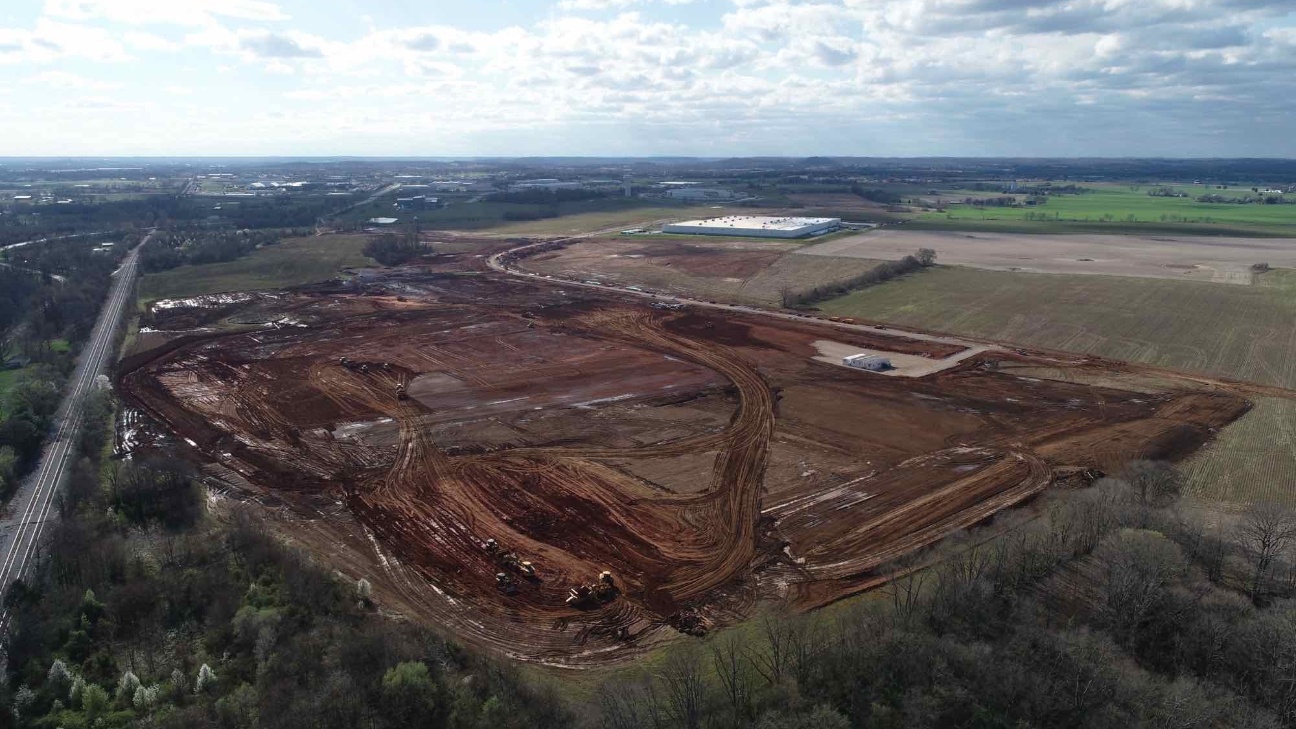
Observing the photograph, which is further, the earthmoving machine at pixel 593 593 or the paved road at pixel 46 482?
the paved road at pixel 46 482

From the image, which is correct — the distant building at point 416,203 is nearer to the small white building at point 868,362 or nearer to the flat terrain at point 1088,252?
the flat terrain at point 1088,252

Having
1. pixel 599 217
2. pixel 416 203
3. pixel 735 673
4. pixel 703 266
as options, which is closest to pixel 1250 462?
pixel 735 673

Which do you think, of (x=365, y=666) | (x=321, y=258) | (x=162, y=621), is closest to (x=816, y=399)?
(x=365, y=666)

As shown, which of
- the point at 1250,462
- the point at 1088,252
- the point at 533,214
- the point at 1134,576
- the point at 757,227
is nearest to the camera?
the point at 1134,576

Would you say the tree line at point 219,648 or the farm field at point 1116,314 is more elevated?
the farm field at point 1116,314

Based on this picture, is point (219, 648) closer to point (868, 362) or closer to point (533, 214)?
point (868, 362)

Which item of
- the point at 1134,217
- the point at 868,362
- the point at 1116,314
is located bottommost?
the point at 868,362

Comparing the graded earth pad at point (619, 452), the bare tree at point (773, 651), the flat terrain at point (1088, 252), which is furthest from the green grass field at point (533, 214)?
the bare tree at point (773, 651)
